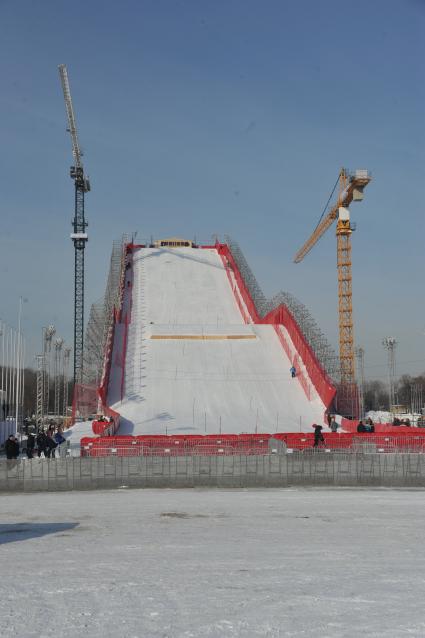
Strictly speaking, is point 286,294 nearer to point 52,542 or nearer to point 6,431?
point 6,431

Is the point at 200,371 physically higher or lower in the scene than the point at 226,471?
higher

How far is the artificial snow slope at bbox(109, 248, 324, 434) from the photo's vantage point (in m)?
30.2

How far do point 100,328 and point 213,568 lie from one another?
36.1m

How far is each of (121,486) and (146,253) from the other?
4773 centimetres

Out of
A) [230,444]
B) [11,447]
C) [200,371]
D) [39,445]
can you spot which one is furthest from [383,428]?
[11,447]

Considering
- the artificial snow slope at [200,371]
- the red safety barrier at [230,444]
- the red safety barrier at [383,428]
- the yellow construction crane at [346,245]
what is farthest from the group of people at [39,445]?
the yellow construction crane at [346,245]

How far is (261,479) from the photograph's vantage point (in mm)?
17188

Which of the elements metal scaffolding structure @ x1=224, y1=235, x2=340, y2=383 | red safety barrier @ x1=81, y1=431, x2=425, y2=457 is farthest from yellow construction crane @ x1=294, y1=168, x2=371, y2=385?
red safety barrier @ x1=81, y1=431, x2=425, y2=457

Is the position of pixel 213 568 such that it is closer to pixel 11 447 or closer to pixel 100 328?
pixel 11 447

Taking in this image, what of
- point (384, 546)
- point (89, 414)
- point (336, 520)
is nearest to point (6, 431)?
point (89, 414)

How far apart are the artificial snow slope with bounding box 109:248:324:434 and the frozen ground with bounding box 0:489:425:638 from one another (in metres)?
15.2

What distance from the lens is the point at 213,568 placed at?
8.59 metres

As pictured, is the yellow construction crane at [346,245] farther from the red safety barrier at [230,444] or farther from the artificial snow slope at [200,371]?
the red safety barrier at [230,444]

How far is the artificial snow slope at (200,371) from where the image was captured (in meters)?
30.2
